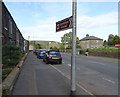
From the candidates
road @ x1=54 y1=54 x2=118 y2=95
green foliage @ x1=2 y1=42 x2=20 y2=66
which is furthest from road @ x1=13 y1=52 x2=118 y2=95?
green foliage @ x1=2 y1=42 x2=20 y2=66

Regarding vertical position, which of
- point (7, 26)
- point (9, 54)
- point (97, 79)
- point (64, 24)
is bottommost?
point (97, 79)

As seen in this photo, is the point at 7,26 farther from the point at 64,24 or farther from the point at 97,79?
the point at 64,24

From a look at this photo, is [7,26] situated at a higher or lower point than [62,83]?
higher

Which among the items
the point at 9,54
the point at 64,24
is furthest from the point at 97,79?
the point at 9,54

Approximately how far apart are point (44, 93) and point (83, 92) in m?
1.40

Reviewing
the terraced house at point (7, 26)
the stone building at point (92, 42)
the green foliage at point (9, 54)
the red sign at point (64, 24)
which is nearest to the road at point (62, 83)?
the green foliage at point (9, 54)

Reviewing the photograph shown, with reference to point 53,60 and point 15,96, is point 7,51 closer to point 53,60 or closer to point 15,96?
point 53,60

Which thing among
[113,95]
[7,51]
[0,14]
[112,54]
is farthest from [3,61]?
[112,54]

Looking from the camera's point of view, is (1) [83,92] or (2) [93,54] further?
(2) [93,54]

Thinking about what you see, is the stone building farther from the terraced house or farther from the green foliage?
the green foliage

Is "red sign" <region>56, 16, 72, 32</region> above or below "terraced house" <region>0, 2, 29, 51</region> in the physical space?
below

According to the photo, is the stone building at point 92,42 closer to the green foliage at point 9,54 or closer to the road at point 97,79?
the road at point 97,79

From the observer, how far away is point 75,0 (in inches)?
208

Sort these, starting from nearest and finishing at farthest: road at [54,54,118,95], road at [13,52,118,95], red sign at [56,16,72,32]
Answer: red sign at [56,16,72,32]
road at [13,52,118,95]
road at [54,54,118,95]
